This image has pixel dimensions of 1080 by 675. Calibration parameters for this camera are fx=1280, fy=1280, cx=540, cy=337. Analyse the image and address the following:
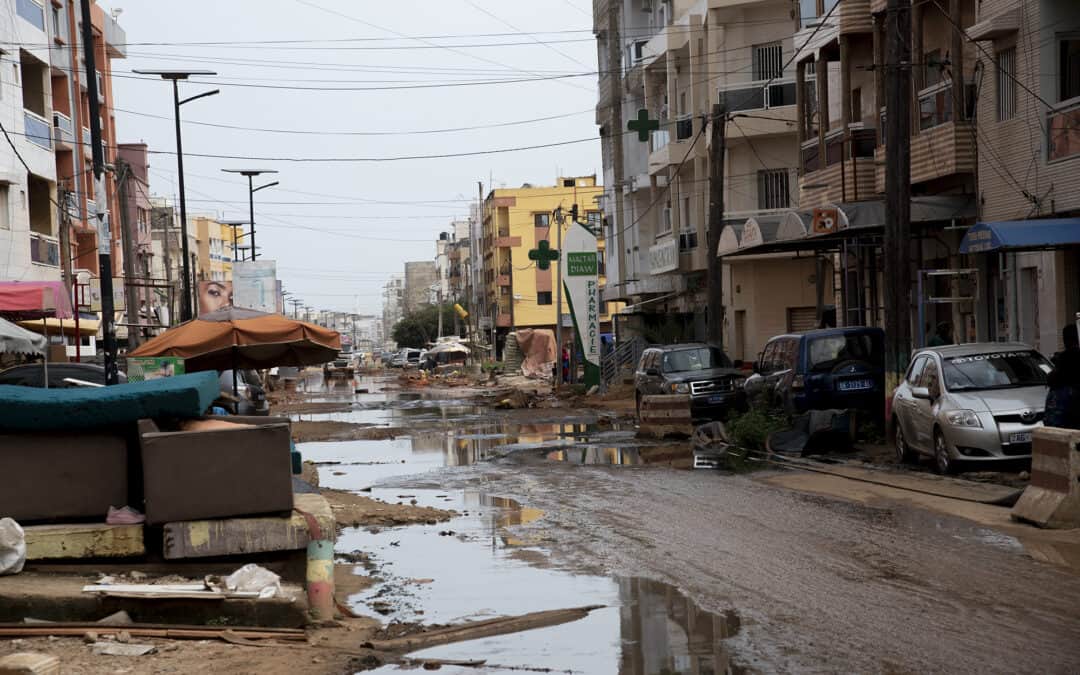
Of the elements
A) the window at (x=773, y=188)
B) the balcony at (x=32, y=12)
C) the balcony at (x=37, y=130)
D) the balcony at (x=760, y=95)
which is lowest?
the window at (x=773, y=188)

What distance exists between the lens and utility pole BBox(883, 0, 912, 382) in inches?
777

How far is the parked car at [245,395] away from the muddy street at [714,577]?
2.50m

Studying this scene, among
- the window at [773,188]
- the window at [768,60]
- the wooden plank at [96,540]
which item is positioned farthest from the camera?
the window at [768,60]

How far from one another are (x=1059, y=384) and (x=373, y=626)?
28.6 ft

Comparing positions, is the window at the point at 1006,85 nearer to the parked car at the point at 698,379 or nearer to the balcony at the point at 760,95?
the parked car at the point at 698,379

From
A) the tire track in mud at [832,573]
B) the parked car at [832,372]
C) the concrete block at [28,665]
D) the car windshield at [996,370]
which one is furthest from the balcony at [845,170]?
the concrete block at [28,665]

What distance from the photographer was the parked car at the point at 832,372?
75.6 ft

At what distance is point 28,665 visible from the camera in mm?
6551

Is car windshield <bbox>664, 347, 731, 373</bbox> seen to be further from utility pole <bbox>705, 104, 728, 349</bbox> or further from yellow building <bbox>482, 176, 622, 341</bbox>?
yellow building <bbox>482, 176, 622, 341</bbox>

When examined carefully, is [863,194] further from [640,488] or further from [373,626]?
[373,626]

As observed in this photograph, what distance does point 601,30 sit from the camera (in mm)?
63719

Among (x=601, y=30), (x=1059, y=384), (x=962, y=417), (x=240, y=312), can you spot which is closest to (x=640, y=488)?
(x=962, y=417)

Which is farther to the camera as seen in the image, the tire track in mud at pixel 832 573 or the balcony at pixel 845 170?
the balcony at pixel 845 170

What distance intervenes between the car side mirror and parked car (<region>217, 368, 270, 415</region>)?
951cm
